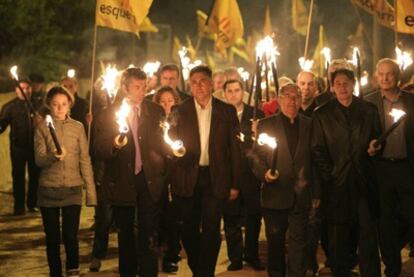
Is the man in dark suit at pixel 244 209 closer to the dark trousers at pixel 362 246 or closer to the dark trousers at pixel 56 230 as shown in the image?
the dark trousers at pixel 362 246

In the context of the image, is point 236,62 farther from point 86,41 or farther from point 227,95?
point 227,95

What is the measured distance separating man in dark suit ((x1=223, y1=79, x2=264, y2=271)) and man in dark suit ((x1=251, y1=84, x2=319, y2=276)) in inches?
48.6

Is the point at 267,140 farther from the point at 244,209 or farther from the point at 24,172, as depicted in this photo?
the point at 24,172

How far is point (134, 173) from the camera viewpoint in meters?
8.52

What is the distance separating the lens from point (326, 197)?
858cm

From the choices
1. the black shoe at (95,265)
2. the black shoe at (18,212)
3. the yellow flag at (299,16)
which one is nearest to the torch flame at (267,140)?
the black shoe at (95,265)

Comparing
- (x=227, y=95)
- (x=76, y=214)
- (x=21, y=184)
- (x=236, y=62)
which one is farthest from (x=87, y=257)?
(x=236, y=62)

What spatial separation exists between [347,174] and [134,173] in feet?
6.80

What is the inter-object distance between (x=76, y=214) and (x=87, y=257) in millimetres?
2023

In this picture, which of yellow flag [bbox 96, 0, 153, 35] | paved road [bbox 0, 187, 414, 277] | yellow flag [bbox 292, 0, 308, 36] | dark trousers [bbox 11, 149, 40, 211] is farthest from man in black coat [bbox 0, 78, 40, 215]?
yellow flag [bbox 292, 0, 308, 36]

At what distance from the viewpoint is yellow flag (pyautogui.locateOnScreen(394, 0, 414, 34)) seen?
39.8 ft

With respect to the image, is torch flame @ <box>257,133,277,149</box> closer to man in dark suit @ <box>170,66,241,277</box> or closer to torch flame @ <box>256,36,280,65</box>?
man in dark suit @ <box>170,66,241,277</box>

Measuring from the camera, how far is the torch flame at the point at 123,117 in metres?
7.90

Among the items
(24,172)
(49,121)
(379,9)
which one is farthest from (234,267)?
(24,172)
